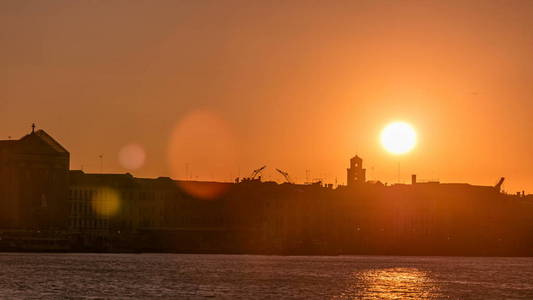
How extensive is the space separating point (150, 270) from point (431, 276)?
120ft

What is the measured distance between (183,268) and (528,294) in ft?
200

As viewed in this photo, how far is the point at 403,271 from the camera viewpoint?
197875 mm

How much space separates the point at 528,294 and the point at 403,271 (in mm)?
55168

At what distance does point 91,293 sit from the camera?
13188 centimetres

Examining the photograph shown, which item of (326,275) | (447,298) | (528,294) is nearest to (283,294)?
(447,298)

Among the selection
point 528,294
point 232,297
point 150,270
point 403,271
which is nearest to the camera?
point 232,297

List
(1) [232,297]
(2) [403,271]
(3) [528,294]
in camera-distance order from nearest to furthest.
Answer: (1) [232,297] → (3) [528,294] → (2) [403,271]

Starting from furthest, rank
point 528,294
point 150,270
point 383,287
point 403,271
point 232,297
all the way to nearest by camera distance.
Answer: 1. point 403,271
2. point 150,270
3. point 383,287
4. point 528,294
5. point 232,297

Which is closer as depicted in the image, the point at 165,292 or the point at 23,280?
the point at 165,292

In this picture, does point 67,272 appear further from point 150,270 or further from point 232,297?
point 232,297

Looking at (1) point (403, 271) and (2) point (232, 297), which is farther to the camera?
(1) point (403, 271)

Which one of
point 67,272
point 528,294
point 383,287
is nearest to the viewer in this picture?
point 528,294

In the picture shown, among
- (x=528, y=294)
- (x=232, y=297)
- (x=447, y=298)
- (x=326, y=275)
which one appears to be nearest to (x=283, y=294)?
(x=232, y=297)

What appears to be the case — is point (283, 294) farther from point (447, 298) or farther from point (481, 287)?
point (481, 287)
